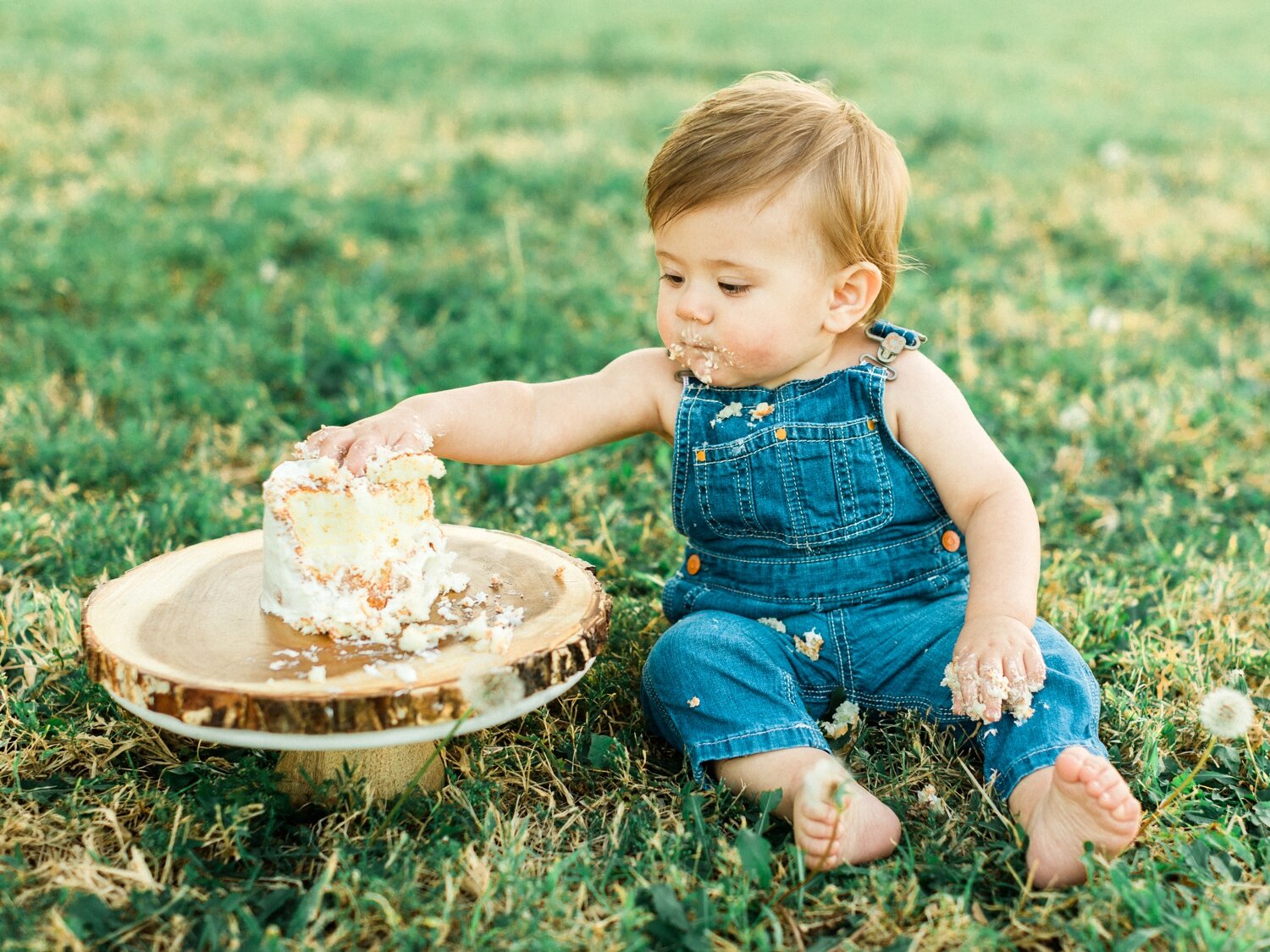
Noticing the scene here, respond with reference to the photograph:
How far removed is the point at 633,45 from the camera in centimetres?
1035

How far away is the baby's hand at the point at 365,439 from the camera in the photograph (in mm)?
2291

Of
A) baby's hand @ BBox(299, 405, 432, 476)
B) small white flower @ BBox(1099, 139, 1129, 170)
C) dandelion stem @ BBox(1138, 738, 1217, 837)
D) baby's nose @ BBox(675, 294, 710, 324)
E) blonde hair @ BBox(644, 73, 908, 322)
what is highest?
blonde hair @ BBox(644, 73, 908, 322)

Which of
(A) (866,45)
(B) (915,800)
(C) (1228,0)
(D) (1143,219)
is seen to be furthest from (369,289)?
(C) (1228,0)

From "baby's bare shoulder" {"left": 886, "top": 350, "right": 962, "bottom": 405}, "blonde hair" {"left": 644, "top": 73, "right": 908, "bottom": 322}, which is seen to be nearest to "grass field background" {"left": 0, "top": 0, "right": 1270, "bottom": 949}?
"baby's bare shoulder" {"left": 886, "top": 350, "right": 962, "bottom": 405}

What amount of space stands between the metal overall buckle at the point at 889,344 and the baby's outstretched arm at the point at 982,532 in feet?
0.08

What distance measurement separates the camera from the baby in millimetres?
2301

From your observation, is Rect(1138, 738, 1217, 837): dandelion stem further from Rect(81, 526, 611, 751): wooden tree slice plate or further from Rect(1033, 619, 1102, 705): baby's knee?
Rect(81, 526, 611, 751): wooden tree slice plate

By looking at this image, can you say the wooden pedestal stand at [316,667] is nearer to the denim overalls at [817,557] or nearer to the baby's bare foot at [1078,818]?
the denim overalls at [817,557]

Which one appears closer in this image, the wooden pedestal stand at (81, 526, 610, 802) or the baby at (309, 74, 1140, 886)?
the wooden pedestal stand at (81, 526, 610, 802)

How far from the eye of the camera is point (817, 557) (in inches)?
101

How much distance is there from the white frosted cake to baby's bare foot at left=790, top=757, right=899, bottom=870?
631 mm

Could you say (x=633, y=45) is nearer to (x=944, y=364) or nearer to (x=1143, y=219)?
(x=1143, y=219)

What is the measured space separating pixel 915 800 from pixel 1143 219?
15.3ft

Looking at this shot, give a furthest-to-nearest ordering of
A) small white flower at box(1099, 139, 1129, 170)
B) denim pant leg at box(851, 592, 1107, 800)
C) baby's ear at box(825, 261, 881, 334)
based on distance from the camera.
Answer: small white flower at box(1099, 139, 1129, 170) < baby's ear at box(825, 261, 881, 334) < denim pant leg at box(851, 592, 1107, 800)
